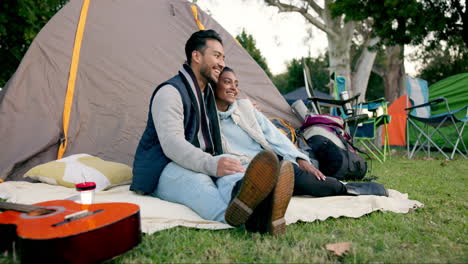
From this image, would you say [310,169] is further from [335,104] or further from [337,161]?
[335,104]

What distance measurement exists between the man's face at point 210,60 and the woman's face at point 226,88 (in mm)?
202

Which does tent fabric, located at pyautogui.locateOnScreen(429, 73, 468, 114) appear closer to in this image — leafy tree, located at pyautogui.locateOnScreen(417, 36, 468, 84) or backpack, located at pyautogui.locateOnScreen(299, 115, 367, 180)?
backpack, located at pyautogui.locateOnScreen(299, 115, 367, 180)

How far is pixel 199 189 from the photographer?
151 centimetres

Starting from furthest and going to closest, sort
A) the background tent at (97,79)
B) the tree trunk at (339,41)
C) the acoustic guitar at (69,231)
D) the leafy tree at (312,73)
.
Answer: the leafy tree at (312,73), the tree trunk at (339,41), the background tent at (97,79), the acoustic guitar at (69,231)

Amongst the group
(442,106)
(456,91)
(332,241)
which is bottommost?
(332,241)

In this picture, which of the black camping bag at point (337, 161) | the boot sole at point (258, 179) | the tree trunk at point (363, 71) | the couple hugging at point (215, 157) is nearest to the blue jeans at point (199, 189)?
the couple hugging at point (215, 157)

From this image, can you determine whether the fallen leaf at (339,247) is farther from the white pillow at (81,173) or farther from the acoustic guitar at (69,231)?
the white pillow at (81,173)

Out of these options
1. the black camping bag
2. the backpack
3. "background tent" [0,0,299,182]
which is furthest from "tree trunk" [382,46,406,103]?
"background tent" [0,0,299,182]

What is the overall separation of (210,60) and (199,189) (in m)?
0.72

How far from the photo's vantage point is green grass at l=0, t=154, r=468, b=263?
1.11 metres

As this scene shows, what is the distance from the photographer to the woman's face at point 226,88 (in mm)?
2059

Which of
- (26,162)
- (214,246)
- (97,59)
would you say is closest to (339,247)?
(214,246)

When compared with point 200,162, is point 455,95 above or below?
above

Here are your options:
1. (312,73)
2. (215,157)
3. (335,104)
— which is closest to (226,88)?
(215,157)
